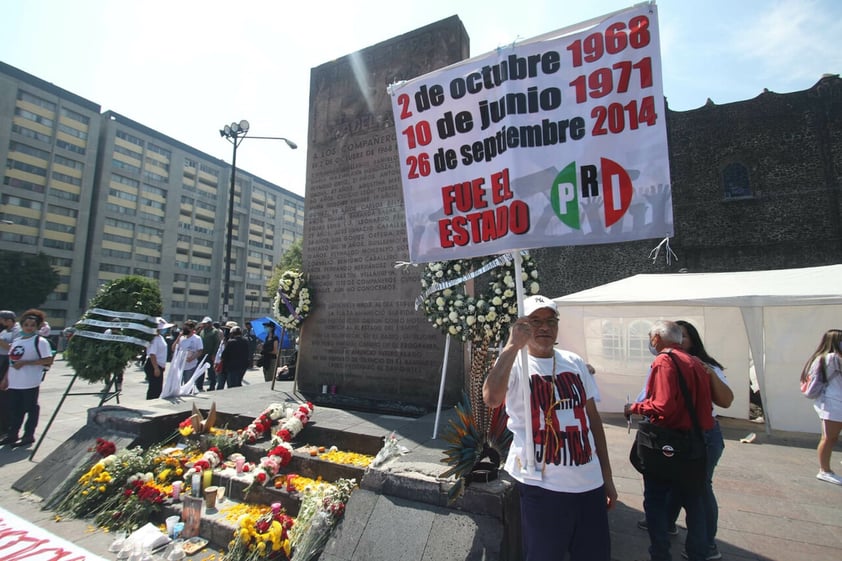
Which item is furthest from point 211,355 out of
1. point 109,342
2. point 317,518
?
point 317,518

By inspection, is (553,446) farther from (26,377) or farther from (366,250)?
(26,377)

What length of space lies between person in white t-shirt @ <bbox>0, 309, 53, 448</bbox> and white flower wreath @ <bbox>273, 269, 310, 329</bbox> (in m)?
3.83

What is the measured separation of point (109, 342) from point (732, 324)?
11718 millimetres

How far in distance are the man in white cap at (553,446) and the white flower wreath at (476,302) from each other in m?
2.00

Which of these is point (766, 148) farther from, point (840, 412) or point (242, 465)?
point (242, 465)

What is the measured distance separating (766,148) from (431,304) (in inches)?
950

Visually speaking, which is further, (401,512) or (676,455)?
(401,512)

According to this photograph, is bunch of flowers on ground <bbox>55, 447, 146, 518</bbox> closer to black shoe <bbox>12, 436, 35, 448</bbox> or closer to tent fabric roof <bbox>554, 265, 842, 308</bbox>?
black shoe <bbox>12, 436, 35, 448</bbox>

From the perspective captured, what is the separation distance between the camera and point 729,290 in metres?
8.04

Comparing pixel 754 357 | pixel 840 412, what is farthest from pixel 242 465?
pixel 754 357

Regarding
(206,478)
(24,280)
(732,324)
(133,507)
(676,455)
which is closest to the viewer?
(676,455)

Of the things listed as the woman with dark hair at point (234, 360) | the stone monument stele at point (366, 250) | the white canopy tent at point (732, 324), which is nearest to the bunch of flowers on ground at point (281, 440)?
the stone monument stele at point (366, 250)

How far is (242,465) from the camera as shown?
468 centimetres

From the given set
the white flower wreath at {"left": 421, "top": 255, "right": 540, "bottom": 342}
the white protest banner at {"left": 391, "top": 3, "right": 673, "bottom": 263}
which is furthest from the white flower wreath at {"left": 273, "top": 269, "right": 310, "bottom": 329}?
the white protest banner at {"left": 391, "top": 3, "right": 673, "bottom": 263}
